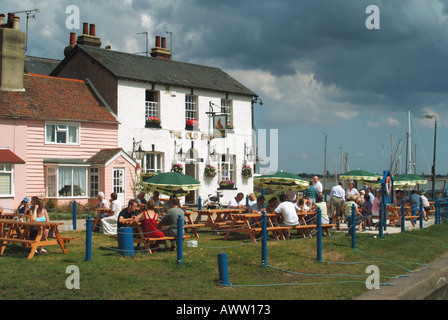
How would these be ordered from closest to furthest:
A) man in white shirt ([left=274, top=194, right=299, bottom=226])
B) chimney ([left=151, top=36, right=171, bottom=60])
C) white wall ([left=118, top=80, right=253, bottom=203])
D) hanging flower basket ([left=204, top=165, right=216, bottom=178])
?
man in white shirt ([left=274, top=194, right=299, bottom=226])
white wall ([left=118, top=80, right=253, bottom=203])
hanging flower basket ([left=204, top=165, right=216, bottom=178])
chimney ([left=151, top=36, right=171, bottom=60])

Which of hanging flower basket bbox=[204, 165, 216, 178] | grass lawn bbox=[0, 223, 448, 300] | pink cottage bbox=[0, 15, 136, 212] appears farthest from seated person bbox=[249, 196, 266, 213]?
hanging flower basket bbox=[204, 165, 216, 178]

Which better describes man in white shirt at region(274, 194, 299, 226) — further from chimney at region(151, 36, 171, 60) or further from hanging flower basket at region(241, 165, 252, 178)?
chimney at region(151, 36, 171, 60)

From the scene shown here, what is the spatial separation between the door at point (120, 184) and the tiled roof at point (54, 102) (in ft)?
8.77

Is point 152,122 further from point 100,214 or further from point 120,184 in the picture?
point 100,214

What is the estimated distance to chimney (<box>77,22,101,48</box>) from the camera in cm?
3206

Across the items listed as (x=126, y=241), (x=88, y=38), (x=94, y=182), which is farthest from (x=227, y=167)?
(x=126, y=241)

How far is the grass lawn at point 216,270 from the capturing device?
9000mm

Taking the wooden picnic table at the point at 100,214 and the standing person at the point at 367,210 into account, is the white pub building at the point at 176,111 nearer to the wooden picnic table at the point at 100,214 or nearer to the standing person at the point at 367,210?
the wooden picnic table at the point at 100,214

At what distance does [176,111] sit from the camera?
29.9 m

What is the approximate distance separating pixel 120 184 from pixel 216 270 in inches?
641

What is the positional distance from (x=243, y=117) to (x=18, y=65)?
2234 centimetres
